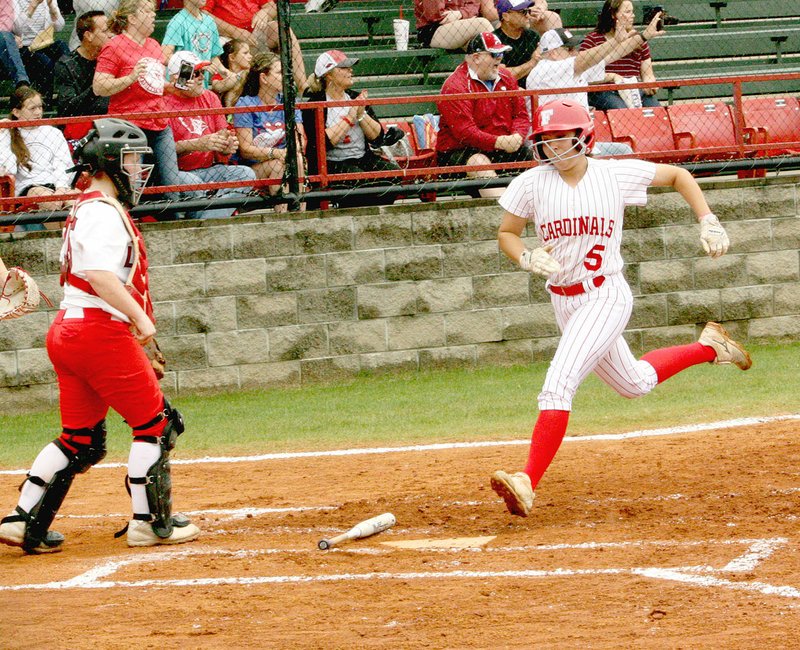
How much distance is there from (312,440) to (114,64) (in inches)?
136

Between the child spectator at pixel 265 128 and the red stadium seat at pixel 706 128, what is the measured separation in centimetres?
365

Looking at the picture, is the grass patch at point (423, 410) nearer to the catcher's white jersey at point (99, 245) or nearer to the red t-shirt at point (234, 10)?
the catcher's white jersey at point (99, 245)

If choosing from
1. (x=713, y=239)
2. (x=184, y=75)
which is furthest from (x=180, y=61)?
(x=713, y=239)

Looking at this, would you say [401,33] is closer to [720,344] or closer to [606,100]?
[606,100]

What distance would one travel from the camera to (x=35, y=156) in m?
9.72

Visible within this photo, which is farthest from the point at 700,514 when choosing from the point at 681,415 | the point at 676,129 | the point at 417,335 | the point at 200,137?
the point at 676,129

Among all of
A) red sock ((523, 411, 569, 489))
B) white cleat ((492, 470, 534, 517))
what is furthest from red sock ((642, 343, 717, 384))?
white cleat ((492, 470, 534, 517))

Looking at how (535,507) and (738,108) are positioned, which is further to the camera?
(738,108)

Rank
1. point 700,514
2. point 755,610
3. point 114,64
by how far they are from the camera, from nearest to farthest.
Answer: point 755,610 < point 700,514 < point 114,64

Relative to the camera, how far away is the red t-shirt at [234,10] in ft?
39.4

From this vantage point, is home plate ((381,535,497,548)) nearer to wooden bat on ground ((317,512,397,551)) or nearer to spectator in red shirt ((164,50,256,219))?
wooden bat on ground ((317,512,397,551))

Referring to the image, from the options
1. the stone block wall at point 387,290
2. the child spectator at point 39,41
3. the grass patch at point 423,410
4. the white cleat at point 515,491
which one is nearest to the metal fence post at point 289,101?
the stone block wall at point 387,290

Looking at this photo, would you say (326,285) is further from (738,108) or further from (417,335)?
(738,108)

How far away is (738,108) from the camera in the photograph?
1123 cm
